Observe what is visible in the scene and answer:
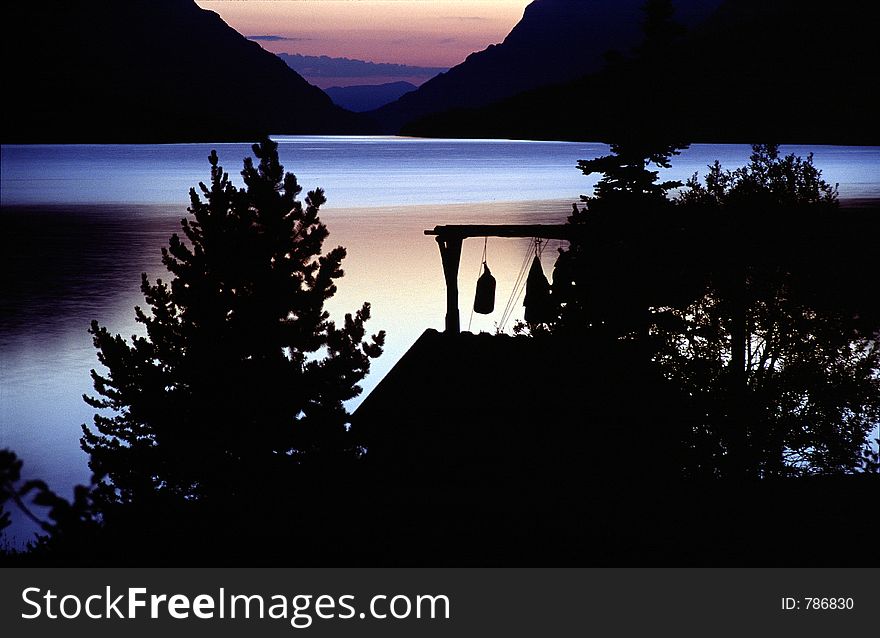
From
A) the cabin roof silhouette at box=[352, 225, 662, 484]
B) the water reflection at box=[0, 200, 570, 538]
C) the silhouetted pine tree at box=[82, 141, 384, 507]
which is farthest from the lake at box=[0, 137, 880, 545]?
the cabin roof silhouette at box=[352, 225, 662, 484]

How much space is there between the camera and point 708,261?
27.6 metres

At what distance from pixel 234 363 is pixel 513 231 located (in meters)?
9.18

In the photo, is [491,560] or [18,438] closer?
[491,560]

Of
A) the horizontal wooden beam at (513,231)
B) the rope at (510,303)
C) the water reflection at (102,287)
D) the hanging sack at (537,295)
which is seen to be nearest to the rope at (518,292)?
the rope at (510,303)

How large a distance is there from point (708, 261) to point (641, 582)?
20.3m

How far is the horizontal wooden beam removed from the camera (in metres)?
25.7

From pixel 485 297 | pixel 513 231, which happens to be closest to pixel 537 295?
pixel 485 297

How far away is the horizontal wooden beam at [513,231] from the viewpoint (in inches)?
1013

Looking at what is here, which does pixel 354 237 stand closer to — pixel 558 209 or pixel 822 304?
pixel 558 209

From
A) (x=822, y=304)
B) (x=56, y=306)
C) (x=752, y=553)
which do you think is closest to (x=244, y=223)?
(x=752, y=553)

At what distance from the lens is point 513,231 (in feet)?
85.6

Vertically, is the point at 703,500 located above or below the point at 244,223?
below

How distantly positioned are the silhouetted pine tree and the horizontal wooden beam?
345cm

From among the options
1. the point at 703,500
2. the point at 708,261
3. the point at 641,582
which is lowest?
the point at 703,500
